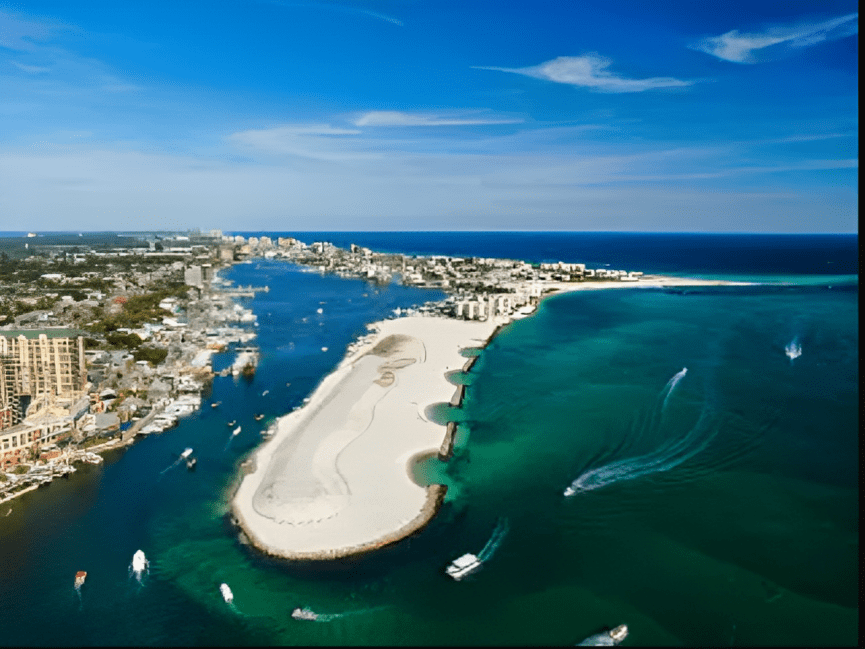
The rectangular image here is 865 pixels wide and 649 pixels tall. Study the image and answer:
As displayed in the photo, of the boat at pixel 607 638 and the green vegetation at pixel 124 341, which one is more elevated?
the green vegetation at pixel 124 341

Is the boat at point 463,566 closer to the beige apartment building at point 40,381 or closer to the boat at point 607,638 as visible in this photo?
the boat at point 607,638

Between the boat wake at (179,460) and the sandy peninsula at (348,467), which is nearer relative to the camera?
the sandy peninsula at (348,467)

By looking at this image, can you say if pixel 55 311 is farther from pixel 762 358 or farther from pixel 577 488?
pixel 762 358

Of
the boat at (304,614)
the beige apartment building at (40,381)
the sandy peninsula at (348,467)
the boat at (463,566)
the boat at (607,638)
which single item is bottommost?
the boat at (304,614)

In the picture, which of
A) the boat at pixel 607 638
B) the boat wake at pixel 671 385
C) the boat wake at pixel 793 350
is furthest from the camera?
the boat wake at pixel 793 350

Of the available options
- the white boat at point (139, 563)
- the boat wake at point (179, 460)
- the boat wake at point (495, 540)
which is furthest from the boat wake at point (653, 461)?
the boat wake at point (179, 460)

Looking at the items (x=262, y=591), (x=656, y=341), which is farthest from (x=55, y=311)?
(x=656, y=341)
